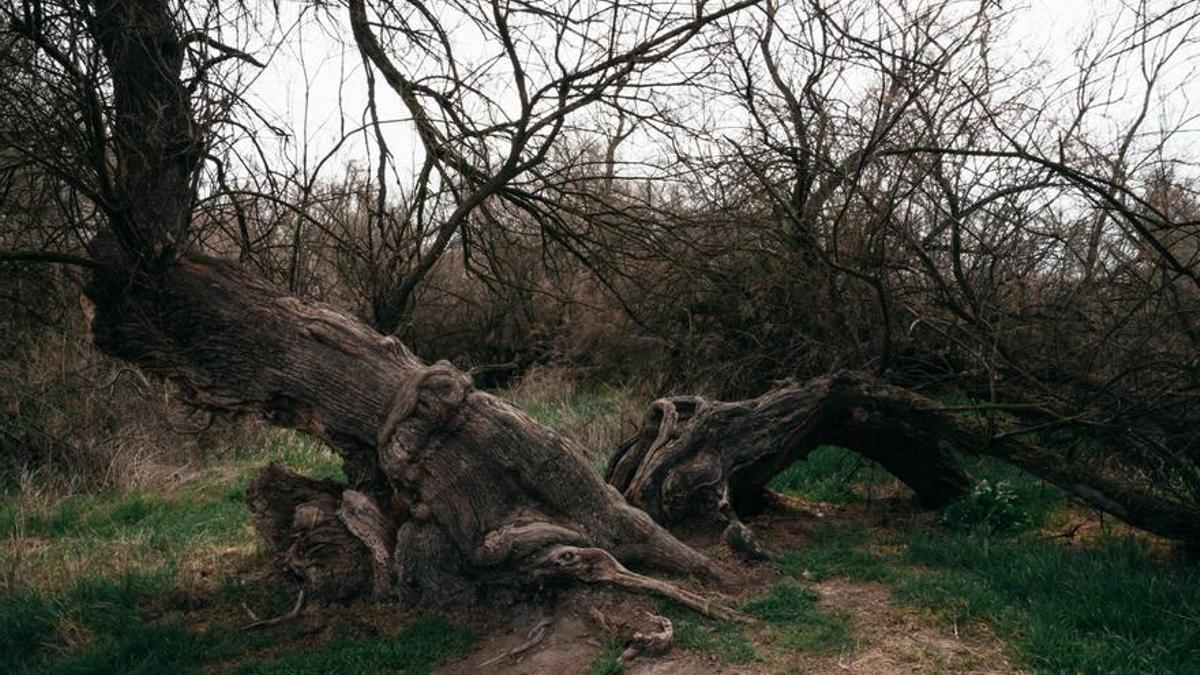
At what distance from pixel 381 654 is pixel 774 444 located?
2975mm

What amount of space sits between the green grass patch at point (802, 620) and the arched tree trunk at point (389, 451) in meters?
0.36

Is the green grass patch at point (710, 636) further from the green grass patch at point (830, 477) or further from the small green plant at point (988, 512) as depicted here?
the green grass patch at point (830, 477)

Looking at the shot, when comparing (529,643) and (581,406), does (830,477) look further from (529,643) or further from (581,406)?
(581,406)

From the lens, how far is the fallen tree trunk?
6789 millimetres

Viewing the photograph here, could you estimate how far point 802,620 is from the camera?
214 inches

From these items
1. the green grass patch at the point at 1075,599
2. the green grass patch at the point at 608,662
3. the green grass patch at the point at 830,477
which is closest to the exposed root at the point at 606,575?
the green grass patch at the point at 608,662

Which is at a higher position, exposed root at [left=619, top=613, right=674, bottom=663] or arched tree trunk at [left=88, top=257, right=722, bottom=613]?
arched tree trunk at [left=88, top=257, right=722, bottom=613]

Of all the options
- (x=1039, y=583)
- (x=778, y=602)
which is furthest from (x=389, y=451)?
(x=1039, y=583)

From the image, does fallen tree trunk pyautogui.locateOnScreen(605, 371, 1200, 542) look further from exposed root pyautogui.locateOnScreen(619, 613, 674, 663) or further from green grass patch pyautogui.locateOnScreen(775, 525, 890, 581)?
exposed root pyautogui.locateOnScreen(619, 613, 674, 663)

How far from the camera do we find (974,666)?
477 cm

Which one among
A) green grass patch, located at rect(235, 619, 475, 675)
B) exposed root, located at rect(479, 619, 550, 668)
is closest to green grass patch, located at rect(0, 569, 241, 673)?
green grass patch, located at rect(235, 619, 475, 675)

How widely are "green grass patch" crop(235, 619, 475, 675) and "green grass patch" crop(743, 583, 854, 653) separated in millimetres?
1585

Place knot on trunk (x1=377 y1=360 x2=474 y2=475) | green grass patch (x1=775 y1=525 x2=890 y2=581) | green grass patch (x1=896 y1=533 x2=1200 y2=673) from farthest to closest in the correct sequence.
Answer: green grass patch (x1=775 y1=525 x2=890 y2=581)
knot on trunk (x1=377 y1=360 x2=474 y2=475)
green grass patch (x1=896 y1=533 x2=1200 y2=673)

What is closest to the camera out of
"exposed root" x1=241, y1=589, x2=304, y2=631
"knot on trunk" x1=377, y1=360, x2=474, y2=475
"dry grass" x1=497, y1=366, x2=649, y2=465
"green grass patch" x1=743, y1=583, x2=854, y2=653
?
"green grass patch" x1=743, y1=583, x2=854, y2=653
